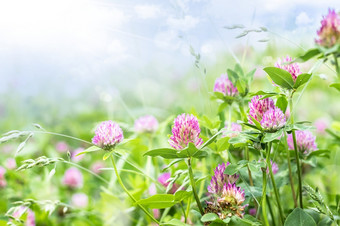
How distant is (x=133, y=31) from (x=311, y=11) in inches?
16.6

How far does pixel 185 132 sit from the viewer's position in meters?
0.60

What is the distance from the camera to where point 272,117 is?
58 cm

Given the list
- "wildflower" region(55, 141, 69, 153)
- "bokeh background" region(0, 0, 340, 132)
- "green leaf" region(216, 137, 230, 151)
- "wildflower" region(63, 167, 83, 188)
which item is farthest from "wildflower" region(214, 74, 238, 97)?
"wildflower" region(55, 141, 69, 153)

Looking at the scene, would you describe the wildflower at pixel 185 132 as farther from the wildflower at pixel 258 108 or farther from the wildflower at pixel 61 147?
the wildflower at pixel 61 147

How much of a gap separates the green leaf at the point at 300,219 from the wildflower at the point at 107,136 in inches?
11.3

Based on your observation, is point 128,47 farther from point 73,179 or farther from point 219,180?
point 219,180

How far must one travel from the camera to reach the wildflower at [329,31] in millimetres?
494

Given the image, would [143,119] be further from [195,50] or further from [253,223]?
[253,223]

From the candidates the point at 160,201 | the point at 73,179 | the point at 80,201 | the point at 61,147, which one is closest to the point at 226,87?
the point at 160,201

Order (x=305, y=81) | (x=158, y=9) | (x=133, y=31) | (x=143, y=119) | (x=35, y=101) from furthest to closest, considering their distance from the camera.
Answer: (x=35, y=101), (x=143, y=119), (x=133, y=31), (x=158, y=9), (x=305, y=81)

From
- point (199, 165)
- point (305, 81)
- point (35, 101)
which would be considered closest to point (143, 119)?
point (199, 165)

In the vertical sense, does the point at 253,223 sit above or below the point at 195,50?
below

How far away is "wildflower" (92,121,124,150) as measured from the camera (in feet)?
2.08

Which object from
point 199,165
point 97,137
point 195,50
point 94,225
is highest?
point 195,50
